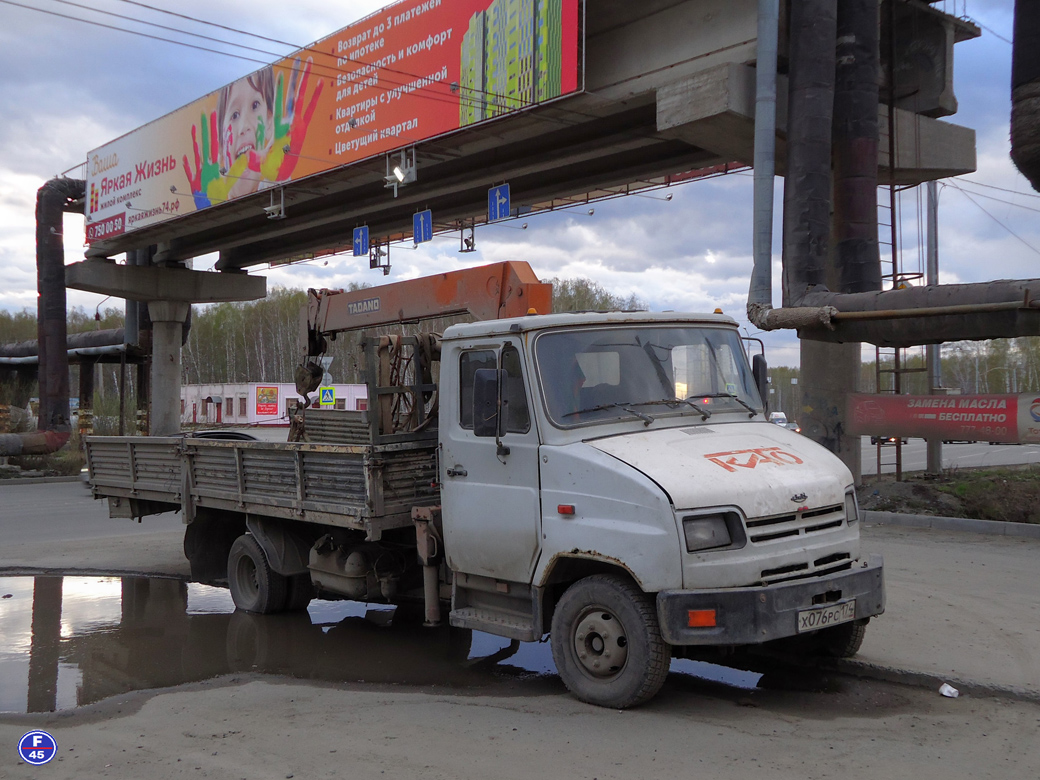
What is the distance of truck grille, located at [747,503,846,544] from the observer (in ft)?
16.2

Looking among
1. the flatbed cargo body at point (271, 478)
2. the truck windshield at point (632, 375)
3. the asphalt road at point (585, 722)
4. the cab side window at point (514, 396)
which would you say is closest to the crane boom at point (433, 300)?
the cab side window at point (514, 396)

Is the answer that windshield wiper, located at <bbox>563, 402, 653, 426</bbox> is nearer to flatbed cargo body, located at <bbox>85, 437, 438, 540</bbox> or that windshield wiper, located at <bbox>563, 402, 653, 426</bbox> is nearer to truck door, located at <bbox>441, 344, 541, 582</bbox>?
truck door, located at <bbox>441, 344, 541, 582</bbox>

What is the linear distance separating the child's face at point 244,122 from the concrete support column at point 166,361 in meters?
9.36

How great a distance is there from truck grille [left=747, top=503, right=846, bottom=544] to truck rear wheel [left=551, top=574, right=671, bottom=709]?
2.41 feet

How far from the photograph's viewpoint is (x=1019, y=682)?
5.54 meters

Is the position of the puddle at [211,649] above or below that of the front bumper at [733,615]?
below

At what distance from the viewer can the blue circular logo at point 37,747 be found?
15.6ft

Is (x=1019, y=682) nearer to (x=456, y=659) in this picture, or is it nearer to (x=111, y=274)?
(x=456, y=659)

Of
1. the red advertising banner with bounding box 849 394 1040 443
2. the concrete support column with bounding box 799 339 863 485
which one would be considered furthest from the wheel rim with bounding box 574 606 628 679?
the concrete support column with bounding box 799 339 863 485

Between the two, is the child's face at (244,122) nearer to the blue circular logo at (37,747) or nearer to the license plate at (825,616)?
the blue circular logo at (37,747)

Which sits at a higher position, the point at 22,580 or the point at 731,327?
Result: the point at 731,327

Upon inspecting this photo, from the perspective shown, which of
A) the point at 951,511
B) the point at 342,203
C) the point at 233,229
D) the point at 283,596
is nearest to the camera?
the point at 283,596

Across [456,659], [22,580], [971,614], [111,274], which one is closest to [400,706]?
[456,659]

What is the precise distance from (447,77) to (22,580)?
1265 centimetres
